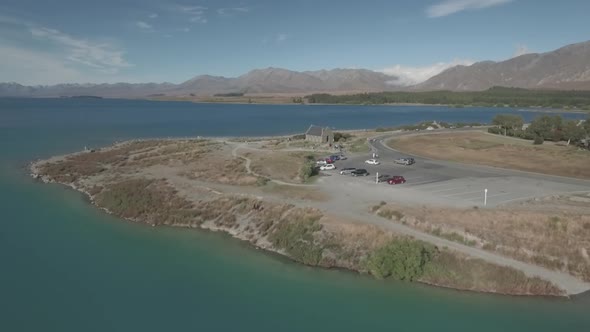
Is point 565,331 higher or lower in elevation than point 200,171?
lower

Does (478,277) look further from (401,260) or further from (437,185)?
(437,185)

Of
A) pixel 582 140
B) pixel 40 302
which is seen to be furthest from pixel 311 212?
pixel 582 140

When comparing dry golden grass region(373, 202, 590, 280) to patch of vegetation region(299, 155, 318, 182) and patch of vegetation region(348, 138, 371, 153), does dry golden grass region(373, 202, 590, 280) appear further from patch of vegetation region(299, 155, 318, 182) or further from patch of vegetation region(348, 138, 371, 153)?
patch of vegetation region(348, 138, 371, 153)

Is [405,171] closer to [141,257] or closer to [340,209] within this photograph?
[340,209]

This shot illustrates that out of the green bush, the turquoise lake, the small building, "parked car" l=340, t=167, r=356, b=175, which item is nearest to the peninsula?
"parked car" l=340, t=167, r=356, b=175

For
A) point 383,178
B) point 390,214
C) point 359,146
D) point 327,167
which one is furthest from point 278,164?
point 359,146

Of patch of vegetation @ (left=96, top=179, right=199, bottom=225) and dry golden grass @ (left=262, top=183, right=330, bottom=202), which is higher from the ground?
dry golden grass @ (left=262, top=183, right=330, bottom=202)

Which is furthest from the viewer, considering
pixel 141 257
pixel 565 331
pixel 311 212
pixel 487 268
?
pixel 311 212

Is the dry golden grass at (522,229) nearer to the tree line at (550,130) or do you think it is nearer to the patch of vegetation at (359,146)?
the patch of vegetation at (359,146)
